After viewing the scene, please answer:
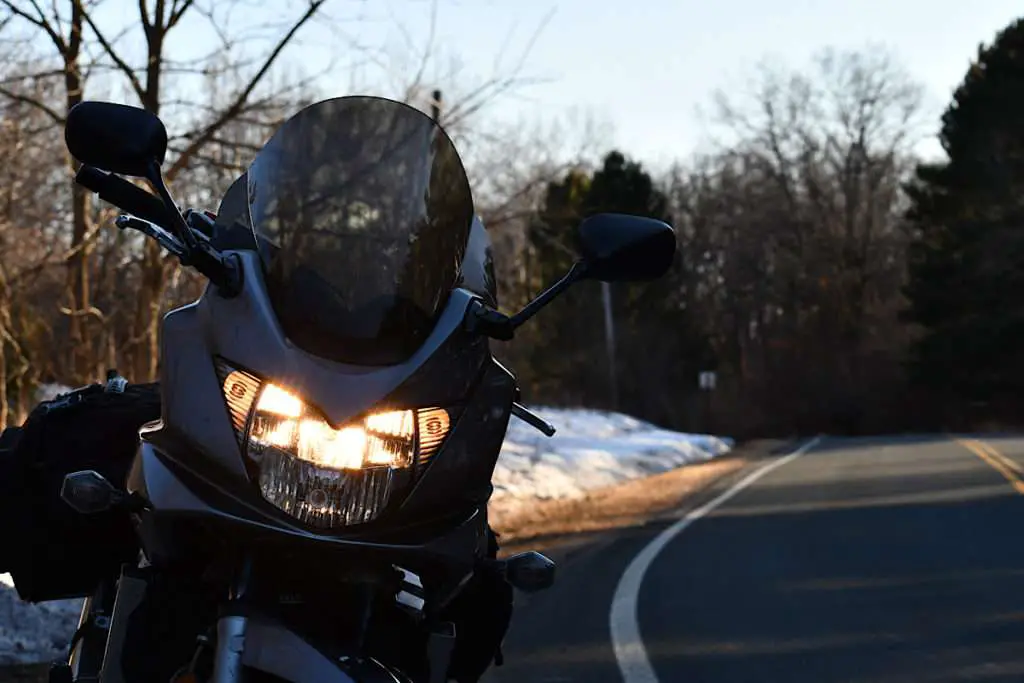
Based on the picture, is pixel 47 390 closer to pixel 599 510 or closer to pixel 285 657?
pixel 599 510

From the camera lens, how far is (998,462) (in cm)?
2270

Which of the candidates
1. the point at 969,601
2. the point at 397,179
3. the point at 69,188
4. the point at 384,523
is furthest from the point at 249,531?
the point at 69,188

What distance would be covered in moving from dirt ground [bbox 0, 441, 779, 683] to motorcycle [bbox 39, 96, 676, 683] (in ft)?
28.8

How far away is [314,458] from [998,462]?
21366 mm

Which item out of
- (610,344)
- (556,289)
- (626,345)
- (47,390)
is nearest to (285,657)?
(556,289)

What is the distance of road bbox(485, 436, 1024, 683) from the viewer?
6840 millimetres

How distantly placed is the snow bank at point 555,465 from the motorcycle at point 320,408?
408 cm

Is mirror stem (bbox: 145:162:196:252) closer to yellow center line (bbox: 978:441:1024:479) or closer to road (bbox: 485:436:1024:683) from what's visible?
road (bbox: 485:436:1024:683)

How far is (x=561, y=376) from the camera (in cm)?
5859

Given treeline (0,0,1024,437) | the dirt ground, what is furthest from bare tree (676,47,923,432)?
the dirt ground

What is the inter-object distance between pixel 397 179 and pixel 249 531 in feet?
3.08

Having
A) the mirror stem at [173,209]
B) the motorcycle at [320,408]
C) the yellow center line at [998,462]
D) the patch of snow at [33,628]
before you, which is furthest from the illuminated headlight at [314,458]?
the yellow center line at [998,462]

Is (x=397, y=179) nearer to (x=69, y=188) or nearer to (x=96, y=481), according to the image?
(x=96, y=481)

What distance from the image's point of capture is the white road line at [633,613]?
6.80 meters
